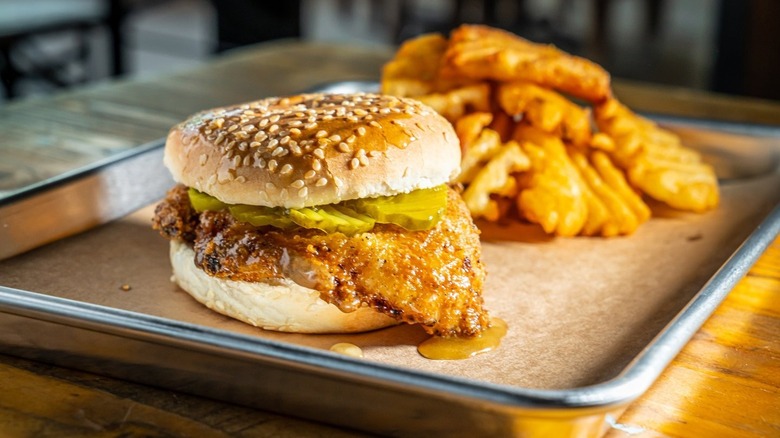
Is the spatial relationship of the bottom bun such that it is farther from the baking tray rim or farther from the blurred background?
the blurred background

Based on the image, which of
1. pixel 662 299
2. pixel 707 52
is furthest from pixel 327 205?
pixel 707 52

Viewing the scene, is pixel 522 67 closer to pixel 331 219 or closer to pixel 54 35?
pixel 331 219

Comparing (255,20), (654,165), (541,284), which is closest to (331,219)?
(541,284)

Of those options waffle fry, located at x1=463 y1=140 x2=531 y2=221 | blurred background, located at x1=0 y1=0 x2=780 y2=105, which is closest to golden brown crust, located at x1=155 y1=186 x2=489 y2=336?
waffle fry, located at x1=463 y1=140 x2=531 y2=221

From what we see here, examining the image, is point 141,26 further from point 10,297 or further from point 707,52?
point 10,297

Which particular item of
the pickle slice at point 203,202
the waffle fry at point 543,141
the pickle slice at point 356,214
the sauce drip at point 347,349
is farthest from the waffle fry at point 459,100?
the sauce drip at point 347,349
